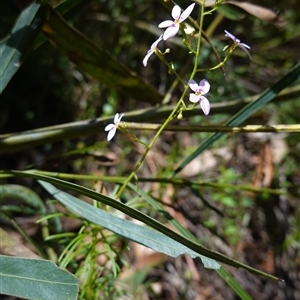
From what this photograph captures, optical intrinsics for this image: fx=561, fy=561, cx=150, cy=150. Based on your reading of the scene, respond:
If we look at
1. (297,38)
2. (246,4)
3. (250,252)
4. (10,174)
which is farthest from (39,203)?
(297,38)

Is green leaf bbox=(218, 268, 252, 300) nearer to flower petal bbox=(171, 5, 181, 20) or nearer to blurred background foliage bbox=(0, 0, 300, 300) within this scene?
flower petal bbox=(171, 5, 181, 20)

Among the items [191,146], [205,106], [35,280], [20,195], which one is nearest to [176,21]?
[205,106]

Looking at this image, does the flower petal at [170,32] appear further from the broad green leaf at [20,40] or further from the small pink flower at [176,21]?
the broad green leaf at [20,40]

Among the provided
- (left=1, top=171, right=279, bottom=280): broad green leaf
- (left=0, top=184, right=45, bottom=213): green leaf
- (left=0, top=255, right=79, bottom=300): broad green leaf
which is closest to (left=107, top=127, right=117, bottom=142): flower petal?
(left=1, top=171, right=279, bottom=280): broad green leaf

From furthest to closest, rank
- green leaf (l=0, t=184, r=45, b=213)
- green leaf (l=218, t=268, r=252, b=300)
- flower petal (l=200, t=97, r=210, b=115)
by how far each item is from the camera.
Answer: green leaf (l=0, t=184, r=45, b=213) < green leaf (l=218, t=268, r=252, b=300) < flower petal (l=200, t=97, r=210, b=115)

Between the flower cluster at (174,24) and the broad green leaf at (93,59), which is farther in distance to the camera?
the broad green leaf at (93,59)

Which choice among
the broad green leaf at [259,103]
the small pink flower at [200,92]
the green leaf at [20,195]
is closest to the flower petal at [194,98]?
the small pink flower at [200,92]
